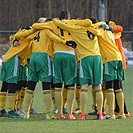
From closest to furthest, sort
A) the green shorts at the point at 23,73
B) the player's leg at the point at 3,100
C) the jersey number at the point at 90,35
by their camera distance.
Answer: the jersey number at the point at 90,35
the player's leg at the point at 3,100
the green shorts at the point at 23,73

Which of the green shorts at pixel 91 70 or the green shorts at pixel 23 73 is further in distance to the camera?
the green shorts at pixel 23 73

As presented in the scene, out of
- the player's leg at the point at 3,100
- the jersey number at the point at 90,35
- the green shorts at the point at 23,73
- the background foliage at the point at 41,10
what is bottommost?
the player's leg at the point at 3,100

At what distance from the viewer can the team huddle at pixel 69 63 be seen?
460 inches

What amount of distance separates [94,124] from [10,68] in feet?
6.97

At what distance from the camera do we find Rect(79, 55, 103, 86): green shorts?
11.6 meters

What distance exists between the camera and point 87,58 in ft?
38.1

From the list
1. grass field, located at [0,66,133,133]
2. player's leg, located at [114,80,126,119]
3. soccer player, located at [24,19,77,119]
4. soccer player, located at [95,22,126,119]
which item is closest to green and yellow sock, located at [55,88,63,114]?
soccer player, located at [24,19,77,119]

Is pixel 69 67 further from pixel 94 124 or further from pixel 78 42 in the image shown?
pixel 94 124

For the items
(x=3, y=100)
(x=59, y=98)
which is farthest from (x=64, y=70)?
(x=3, y=100)

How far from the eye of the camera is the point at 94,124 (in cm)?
1112

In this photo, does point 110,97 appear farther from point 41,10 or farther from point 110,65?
point 41,10

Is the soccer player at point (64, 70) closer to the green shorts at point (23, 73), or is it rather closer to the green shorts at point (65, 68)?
the green shorts at point (65, 68)

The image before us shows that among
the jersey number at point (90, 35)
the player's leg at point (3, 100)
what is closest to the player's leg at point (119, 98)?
the jersey number at point (90, 35)

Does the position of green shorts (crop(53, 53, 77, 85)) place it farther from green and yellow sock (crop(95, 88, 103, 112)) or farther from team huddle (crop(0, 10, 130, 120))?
green and yellow sock (crop(95, 88, 103, 112))
